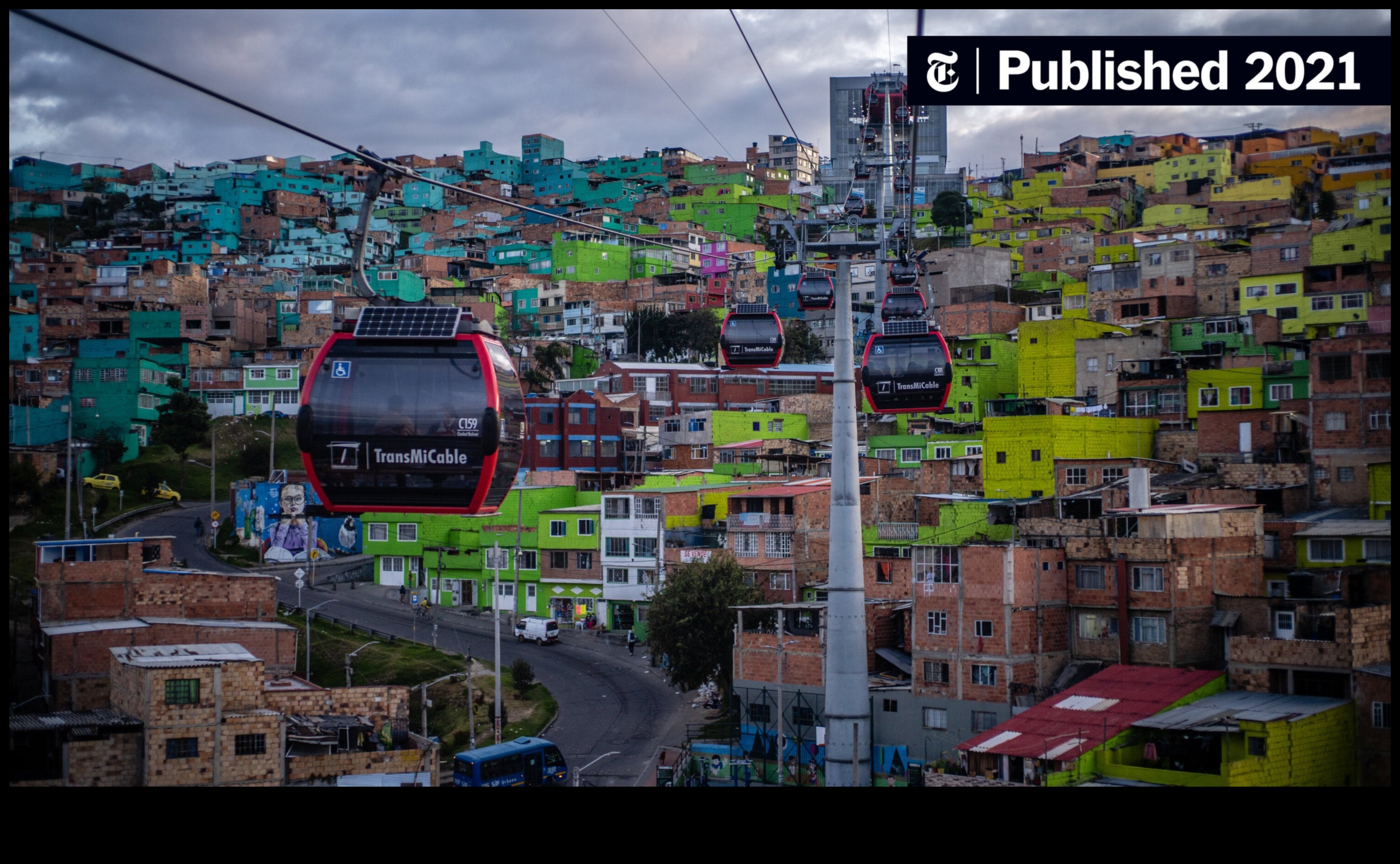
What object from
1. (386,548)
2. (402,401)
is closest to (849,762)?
(402,401)

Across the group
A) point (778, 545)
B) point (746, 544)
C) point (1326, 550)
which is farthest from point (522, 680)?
point (1326, 550)

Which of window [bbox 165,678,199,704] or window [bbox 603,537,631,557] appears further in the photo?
window [bbox 603,537,631,557]

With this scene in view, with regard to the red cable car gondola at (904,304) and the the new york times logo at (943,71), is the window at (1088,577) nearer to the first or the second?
the red cable car gondola at (904,304)

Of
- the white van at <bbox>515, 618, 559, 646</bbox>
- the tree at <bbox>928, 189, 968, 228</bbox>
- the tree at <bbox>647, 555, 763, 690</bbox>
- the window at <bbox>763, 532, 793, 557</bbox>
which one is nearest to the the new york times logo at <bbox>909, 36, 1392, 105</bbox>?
the tree at <bbox>647, 555, 763, 690</bbox>

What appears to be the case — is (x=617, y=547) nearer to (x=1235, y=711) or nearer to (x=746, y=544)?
A: (x=746, y=544)

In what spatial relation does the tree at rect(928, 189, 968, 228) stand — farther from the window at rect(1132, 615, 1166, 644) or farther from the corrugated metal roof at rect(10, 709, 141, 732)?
the corrugated metal roof at rect(10, 709, 141, 732)
